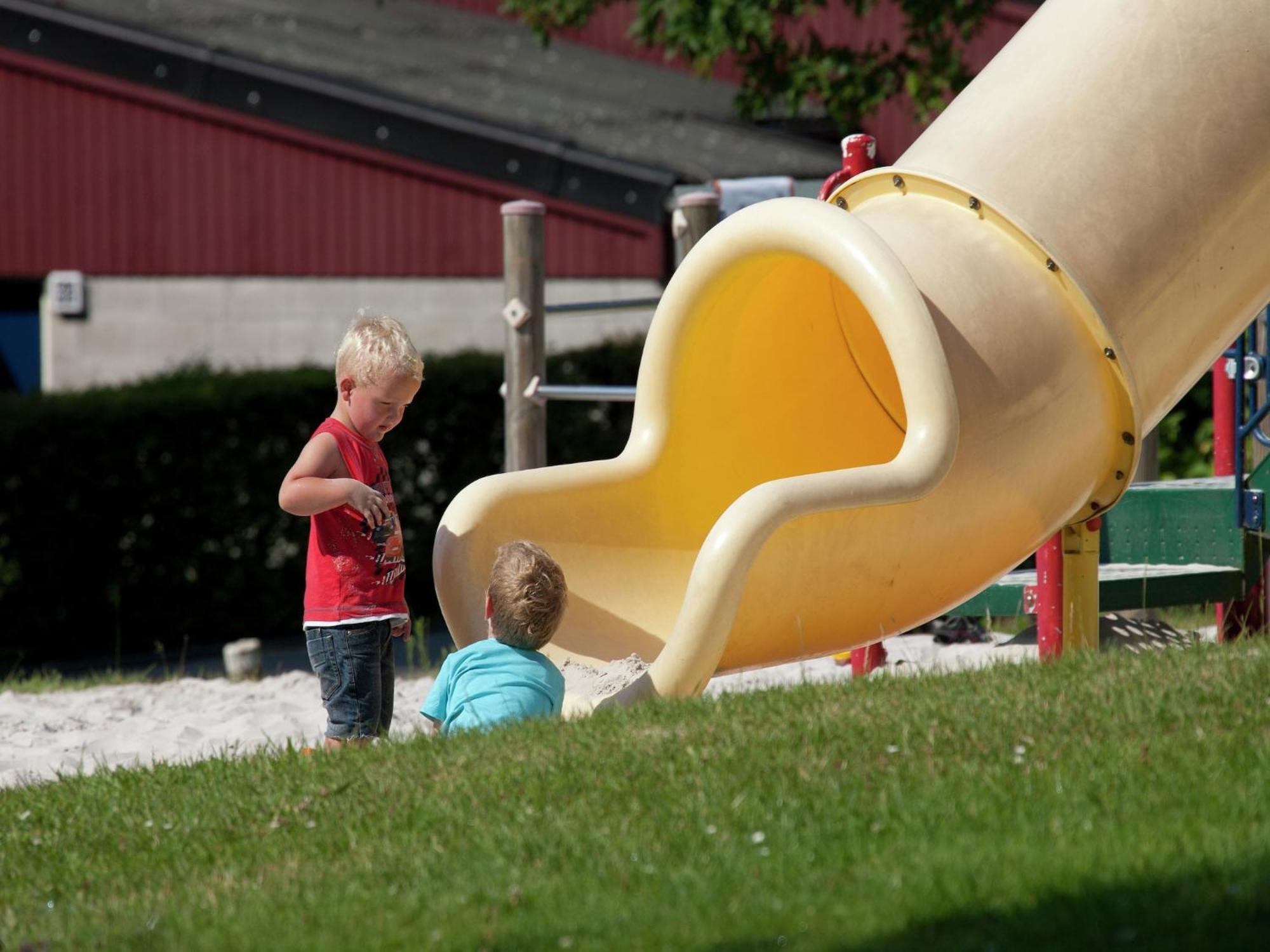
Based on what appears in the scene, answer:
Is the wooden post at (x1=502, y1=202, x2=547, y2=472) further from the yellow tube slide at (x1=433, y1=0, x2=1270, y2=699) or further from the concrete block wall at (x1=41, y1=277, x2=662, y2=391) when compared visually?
the concrete block wall at (x1=41, y1=277, x2=662, y2=391)

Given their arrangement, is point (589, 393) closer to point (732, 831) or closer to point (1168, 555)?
point (1168, 555)

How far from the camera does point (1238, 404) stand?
6.84 metres

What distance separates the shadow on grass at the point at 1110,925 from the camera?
2748 mm

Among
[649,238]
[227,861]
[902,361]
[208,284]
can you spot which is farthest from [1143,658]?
[208,284]

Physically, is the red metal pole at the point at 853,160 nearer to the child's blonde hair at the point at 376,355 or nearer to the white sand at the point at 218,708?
the white sand at the point at 218,708

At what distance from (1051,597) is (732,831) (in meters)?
2.48

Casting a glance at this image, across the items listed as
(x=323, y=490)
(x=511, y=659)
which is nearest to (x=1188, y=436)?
(x=511, y=659)

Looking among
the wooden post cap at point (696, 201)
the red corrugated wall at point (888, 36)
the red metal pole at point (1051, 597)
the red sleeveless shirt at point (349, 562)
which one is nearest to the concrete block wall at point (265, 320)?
the red corrugated wall at point (888, 36)

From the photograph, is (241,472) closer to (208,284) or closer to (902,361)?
(208,284)

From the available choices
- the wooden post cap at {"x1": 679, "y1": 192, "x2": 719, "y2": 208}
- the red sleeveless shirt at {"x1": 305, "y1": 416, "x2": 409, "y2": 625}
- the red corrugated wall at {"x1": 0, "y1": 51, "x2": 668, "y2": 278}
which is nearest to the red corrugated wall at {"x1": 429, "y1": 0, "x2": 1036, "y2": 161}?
the red corrugated wall at {"x1": 0, "y1": 51, "x2": 668, "y2": 278}

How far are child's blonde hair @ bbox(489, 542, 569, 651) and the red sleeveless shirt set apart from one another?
1.03 feet

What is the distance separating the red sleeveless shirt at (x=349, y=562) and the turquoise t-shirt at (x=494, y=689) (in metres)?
0.26

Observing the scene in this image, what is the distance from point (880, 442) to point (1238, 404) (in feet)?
5.18

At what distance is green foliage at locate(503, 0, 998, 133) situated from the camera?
10.8 m
